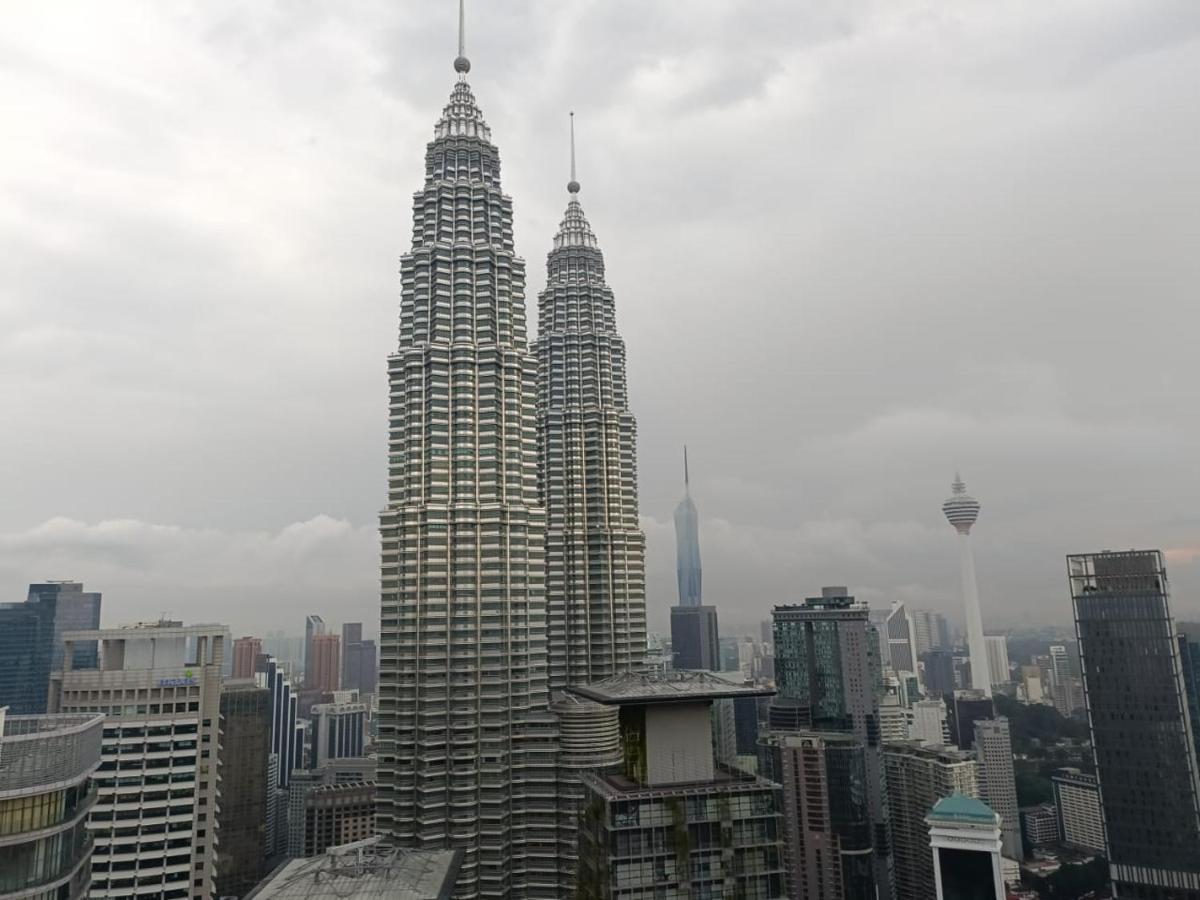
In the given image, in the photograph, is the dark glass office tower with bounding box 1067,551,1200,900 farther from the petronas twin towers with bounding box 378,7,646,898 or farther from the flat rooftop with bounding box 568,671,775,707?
the flat rooftop with bounding box 568,671,775,707

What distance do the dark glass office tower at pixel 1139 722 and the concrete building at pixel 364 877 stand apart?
102 m

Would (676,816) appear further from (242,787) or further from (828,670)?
(828,670)

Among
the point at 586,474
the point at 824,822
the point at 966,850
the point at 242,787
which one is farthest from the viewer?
the point at 824,822

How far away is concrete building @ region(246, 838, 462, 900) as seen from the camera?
5378cm

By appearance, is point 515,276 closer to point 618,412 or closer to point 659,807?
point 618,412

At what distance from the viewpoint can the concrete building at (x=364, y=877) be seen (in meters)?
53.8

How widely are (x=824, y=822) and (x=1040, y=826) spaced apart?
2270 inches

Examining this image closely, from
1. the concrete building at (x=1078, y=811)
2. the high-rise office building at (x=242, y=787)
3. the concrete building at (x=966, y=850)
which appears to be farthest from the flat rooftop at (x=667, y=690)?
the concrete building at (x=1078, y=811)

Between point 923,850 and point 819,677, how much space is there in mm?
51775

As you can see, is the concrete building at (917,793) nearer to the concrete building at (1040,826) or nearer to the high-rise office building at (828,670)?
the high-rise office building at (828,670)

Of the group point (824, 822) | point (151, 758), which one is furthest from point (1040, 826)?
point (151, 758)

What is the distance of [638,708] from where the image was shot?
58.9m

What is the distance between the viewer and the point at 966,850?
329 feet

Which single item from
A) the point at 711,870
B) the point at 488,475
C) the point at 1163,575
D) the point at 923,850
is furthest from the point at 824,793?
the point at 711,870
